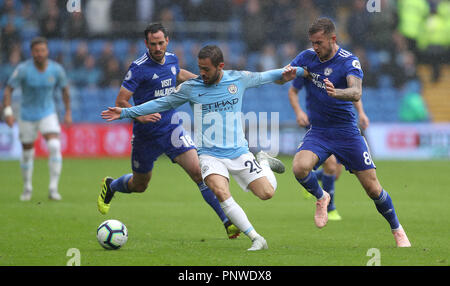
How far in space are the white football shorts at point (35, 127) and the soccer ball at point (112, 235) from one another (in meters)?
5.35

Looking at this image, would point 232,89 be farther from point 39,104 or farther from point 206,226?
point 39,104

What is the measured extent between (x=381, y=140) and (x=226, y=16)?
6872 millimetres

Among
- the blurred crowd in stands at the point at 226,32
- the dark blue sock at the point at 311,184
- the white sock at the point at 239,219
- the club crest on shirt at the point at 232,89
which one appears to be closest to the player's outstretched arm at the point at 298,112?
the dark blue sock at the point at 311,184

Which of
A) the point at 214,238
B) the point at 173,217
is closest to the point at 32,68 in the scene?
the point at 173,217

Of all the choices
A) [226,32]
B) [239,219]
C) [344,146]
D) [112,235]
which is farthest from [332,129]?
[226,32]

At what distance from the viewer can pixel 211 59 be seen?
7938 mm

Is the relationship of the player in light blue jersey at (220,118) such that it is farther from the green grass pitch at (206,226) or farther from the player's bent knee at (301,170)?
the green grass pitch at (206,226)

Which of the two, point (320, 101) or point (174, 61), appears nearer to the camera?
point (320, 101)

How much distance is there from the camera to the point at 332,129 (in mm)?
8586

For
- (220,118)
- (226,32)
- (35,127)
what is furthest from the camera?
(226,32)

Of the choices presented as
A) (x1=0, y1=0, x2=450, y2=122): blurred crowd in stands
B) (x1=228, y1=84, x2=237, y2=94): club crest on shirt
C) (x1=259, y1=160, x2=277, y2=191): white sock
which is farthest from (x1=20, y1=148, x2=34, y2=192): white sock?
(x1=0, y1=0, x2=450, y2=122): blurred crowd in stands

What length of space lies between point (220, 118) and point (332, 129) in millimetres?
1245
